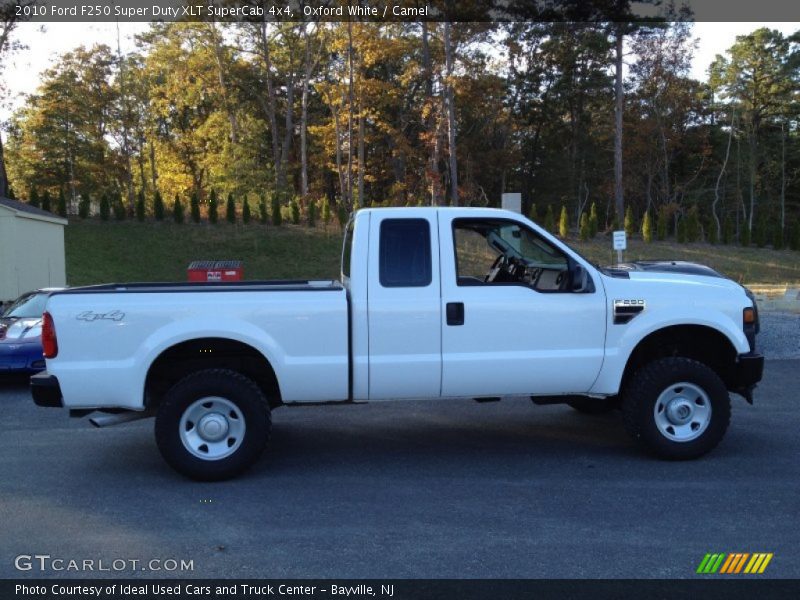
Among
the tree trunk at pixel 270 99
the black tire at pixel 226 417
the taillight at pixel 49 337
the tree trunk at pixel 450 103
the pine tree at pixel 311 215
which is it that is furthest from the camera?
the tree trunk at pixel 270 99

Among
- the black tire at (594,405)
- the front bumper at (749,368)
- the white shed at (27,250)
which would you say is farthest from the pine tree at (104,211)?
the front bumper at (749,368)

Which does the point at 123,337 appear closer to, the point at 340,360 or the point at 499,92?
the point at 340,360

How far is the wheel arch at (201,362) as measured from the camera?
6.25 meters

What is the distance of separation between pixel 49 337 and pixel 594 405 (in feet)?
17.7

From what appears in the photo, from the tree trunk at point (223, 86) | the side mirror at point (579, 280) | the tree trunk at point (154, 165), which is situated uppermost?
the tree trunk at point (223, 86)

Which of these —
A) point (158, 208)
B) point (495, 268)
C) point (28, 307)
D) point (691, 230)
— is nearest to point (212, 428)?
point (495, 268)

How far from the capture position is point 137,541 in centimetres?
483

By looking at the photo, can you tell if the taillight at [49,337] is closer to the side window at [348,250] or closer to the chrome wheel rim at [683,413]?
the side window at [348,250]

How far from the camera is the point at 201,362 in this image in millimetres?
6508

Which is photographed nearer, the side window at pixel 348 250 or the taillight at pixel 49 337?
the taillight at pixel 49 337

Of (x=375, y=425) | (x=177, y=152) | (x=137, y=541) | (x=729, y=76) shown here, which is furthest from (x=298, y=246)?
(x=729, y=76)

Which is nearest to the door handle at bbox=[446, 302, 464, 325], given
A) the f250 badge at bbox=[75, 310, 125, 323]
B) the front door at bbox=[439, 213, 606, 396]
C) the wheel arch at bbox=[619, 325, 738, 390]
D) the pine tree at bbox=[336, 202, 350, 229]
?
the front door at bbox=[439, 213, 606, 396]

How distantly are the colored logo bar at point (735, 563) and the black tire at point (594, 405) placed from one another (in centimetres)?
304

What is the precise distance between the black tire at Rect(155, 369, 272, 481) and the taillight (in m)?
0.92
